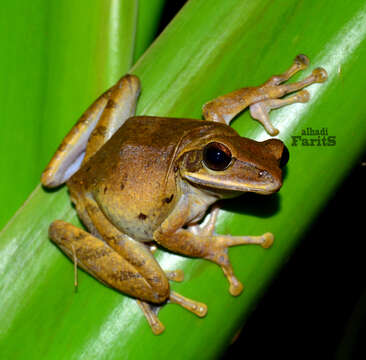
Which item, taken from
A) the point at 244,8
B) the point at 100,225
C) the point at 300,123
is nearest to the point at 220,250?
the point at 300,123

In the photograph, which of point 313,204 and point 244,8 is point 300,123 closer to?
point 313,204

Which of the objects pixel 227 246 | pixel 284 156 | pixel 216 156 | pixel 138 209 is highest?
pixel 284 156

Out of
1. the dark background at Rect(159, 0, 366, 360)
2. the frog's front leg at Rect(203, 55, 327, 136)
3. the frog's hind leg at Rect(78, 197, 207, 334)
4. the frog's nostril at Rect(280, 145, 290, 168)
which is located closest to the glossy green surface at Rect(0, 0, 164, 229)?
the frog's hind leg at Rect(78, 197, 207, 334)

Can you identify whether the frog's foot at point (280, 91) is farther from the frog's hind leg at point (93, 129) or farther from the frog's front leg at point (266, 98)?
the frog's hind leg at point (93, 129)

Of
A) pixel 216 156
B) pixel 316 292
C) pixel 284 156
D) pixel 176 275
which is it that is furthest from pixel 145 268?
pixel 316 292

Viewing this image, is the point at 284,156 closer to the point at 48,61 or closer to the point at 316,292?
the point at 48,61

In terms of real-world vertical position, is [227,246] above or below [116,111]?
below

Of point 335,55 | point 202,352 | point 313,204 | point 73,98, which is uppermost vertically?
point 335,55
